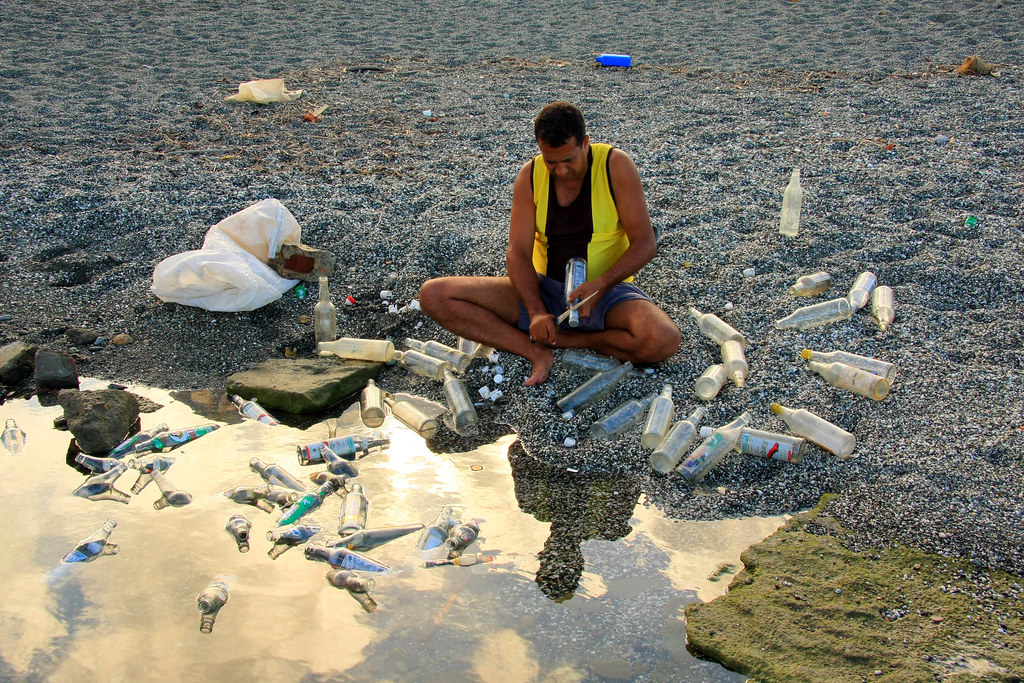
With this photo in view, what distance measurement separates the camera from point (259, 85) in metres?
8.50

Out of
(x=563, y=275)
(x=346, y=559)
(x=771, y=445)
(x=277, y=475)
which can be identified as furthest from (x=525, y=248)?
(x=346, y=559)

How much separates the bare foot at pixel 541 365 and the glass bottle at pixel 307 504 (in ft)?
3.95

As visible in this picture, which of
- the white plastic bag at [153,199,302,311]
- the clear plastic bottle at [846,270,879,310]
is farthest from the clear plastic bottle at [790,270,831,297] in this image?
the white plastic bag at [153,199,302,311]

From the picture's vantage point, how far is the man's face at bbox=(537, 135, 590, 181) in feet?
12.5

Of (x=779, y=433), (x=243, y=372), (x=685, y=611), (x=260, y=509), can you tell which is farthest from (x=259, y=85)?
(x=685, y=611)

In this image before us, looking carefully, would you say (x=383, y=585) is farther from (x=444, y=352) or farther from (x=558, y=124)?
(x=558, y=124)

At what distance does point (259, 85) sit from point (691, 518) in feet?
23.6

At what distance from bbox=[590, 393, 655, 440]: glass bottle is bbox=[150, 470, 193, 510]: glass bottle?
190cm

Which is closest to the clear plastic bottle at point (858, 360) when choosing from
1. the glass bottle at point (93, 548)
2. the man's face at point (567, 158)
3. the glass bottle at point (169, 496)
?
the man's face at point (567, 158)

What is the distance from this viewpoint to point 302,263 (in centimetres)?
510

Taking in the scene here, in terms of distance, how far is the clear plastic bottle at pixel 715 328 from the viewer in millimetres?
4246

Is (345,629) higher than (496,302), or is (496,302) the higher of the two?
(496,302)

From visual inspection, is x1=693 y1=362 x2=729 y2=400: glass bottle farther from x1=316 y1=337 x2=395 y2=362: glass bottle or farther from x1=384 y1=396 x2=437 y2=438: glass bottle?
x1=316 y1=337 x2=395 y2=362: glass bottle

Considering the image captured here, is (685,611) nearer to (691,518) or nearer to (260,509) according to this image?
(691,518)
